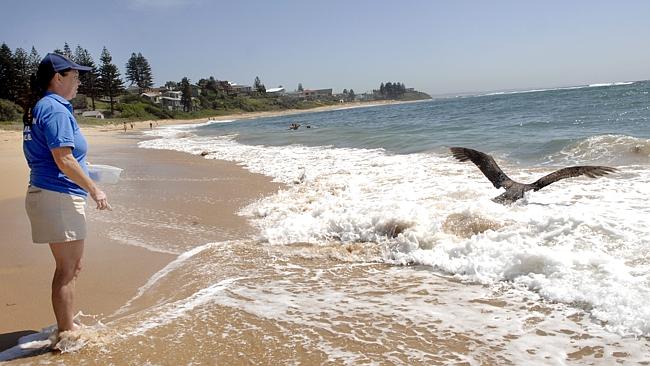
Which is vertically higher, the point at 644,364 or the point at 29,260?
the point at 29,260

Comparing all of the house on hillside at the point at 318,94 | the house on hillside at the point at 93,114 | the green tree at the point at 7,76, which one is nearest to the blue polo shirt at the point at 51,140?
the green tree at the point at 7,76

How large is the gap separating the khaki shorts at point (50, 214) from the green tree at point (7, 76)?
2710 inches

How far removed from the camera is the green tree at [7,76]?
194ft

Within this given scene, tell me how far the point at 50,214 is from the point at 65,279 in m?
0.46

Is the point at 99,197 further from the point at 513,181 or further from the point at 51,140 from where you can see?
the point at 513,181

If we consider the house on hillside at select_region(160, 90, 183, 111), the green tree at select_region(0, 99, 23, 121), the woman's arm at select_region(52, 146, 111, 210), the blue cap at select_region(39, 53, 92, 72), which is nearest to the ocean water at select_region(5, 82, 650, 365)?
the woman's arm at select_region(52, 146, 111, 210)

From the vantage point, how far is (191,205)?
7.85m

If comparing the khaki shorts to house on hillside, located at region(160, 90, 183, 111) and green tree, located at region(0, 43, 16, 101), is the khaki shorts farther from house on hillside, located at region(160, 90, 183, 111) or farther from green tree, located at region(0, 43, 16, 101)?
house on hillside, located at region(160, 90, 183, 111)

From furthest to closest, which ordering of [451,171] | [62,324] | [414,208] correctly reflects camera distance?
[451,171] → [414,208] → [62,324]

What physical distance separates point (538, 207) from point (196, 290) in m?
4.48

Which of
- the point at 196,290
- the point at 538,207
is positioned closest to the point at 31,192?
the point at 196,290

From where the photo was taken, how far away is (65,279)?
2.97 meters

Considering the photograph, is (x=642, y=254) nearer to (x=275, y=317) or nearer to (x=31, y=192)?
(x=275, y=317)

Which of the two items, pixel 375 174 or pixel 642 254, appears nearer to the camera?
pixel 642 254
